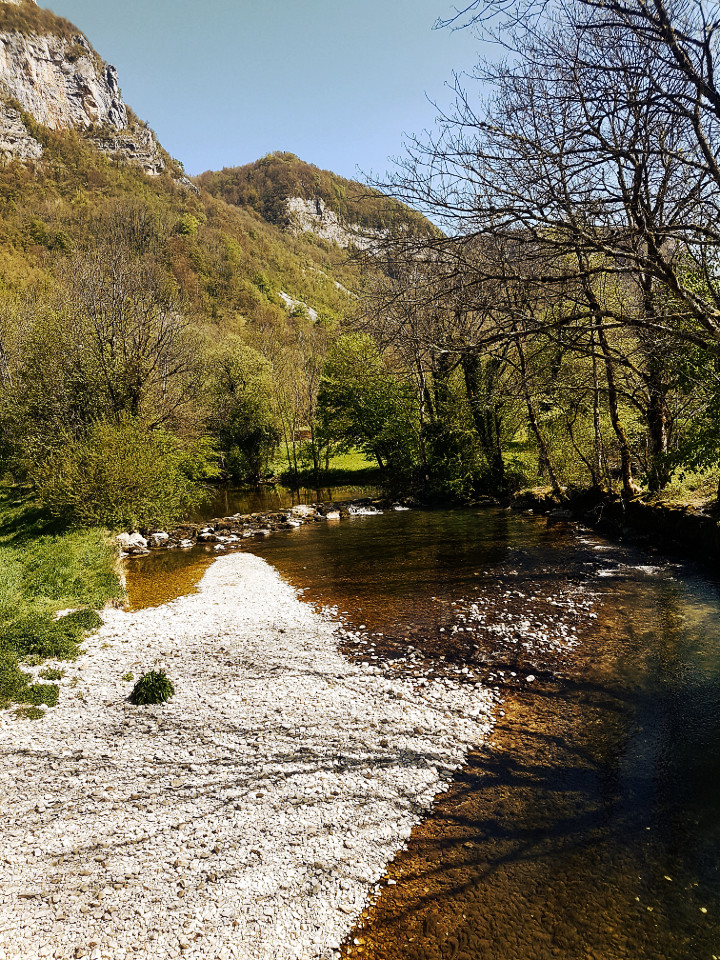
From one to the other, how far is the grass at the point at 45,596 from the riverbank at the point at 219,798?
1.60ft

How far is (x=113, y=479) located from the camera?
18344 mm

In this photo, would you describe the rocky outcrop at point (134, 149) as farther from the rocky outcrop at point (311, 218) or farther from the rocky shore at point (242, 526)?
the rocky shore at point (242, 526)

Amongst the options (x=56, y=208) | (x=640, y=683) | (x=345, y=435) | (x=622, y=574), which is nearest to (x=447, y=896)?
(x=640, y=683)

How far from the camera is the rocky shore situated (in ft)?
64.1

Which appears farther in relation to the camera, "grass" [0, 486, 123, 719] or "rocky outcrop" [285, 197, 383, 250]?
"rocky outcrop" [285, 197, 383, 250]

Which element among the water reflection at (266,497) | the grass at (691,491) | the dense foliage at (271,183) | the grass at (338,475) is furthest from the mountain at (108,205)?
the grass at (691,491)

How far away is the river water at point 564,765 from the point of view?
14.4 ft

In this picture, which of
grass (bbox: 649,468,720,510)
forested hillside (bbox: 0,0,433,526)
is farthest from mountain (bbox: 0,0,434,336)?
grass (bbox: 649,468,720,510)

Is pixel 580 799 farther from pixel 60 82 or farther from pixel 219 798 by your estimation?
pixel 60 82

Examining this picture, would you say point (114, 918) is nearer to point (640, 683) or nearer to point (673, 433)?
point (640, 683)

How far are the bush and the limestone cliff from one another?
11074cm

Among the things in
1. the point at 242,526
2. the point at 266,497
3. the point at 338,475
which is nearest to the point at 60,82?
the point at 338,475

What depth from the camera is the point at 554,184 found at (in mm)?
5246

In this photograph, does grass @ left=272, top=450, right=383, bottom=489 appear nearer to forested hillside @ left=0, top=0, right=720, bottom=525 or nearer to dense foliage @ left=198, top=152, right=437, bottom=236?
forested hillside @ left=0, top=0, right=720, bottom=525
